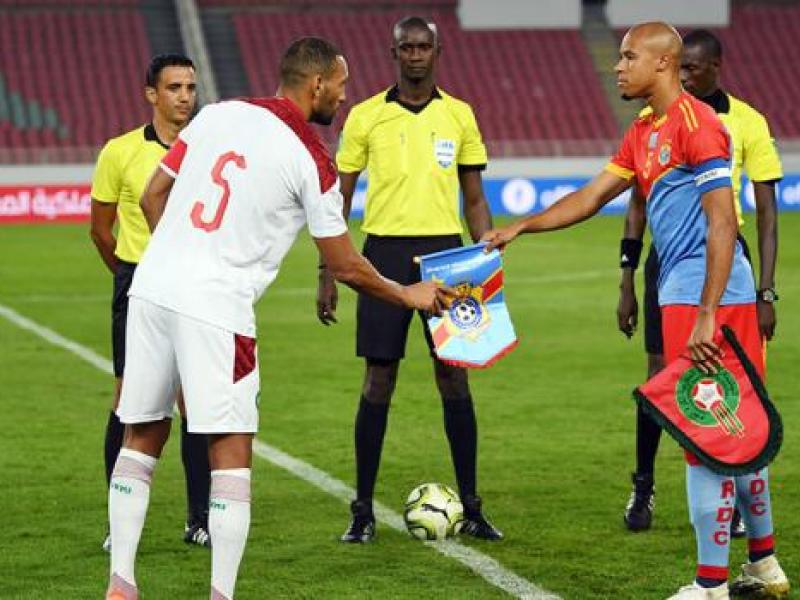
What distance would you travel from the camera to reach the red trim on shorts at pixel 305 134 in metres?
6.02

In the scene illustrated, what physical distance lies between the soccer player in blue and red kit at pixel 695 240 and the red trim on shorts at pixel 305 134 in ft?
3.81

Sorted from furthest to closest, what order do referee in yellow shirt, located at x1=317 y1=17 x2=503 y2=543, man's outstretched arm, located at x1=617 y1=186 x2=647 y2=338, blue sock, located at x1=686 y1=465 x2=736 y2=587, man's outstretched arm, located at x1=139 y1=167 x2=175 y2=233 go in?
referee in yellow shirt, located at x1=317 y1=17 x2=503 y2=543 → man's outstretched arm, located at x1=617 y1=186 x2=647 y2=338 → blue sock, located at x1=686 y1=465 x2=736 y2=587 → man's outstretched arm, located at x1=139 y1=167 x2=175 y2=233

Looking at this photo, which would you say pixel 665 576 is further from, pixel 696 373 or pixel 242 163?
pixel 242 163

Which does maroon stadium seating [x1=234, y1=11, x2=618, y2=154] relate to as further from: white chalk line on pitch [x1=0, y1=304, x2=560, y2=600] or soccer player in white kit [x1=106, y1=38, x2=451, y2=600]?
soccer player in white kit [x1=106, y1=38, x2=451, y2=600]

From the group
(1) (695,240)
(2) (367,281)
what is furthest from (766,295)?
(2) (367,281)

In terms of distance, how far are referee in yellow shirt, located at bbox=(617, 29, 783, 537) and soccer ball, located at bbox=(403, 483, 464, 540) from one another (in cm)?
79

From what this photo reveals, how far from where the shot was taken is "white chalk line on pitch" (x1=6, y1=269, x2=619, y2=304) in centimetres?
1903

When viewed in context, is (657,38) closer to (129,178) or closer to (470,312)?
(470,312)

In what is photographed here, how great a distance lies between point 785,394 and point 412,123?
5.07m

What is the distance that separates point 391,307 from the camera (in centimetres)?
793

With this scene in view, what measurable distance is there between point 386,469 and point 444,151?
2.21m

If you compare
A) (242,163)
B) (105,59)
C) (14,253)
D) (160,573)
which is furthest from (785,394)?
(105,59)

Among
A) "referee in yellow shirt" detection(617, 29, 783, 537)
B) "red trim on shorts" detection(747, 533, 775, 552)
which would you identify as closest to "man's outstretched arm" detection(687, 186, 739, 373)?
"red trim on shorts" detection(747, 533, 775, 552)

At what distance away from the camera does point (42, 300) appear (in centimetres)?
1903
